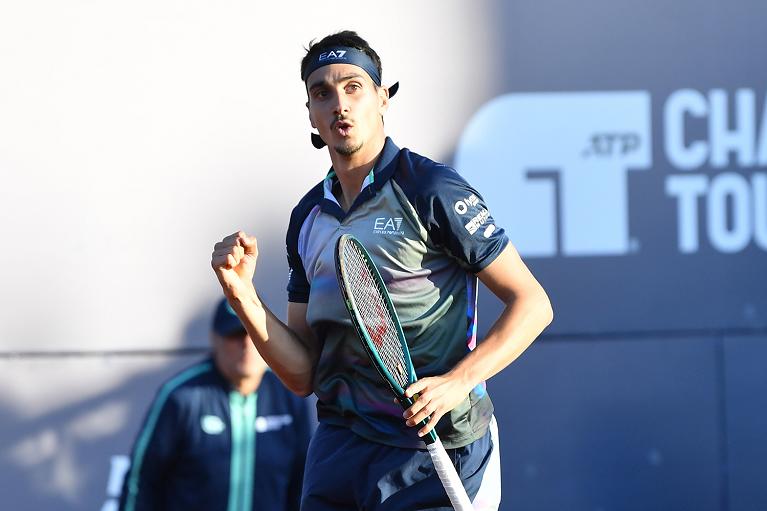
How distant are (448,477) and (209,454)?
1.61m

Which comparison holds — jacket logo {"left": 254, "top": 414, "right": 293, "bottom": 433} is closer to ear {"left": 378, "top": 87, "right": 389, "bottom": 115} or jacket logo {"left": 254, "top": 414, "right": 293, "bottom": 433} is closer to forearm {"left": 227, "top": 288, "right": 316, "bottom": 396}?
forearm {"left": 227, "top": 288, "right": 316, "bottom": 396}

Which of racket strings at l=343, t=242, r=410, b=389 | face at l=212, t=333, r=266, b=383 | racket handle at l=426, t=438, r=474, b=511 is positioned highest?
racket strings at l=343, t=242, r=410, b=389

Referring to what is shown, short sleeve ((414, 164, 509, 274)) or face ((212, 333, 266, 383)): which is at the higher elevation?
short sleeve ((414, 164, 509, 274))

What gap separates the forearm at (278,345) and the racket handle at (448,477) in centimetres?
46

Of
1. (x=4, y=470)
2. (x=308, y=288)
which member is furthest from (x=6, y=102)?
(x=308, y=288)

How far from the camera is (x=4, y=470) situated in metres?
5.16

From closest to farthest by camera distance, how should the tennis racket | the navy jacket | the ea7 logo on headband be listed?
the tennis racket, the ea7 logo on headband, the navy jacket

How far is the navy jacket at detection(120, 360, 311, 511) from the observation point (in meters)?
4.08

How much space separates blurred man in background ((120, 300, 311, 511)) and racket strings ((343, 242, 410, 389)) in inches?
56.8

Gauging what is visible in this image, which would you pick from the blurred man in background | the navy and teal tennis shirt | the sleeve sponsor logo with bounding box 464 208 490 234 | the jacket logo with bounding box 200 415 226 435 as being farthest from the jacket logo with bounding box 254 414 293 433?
the sleeve sponsor logo with bounding box 464 208 490 234

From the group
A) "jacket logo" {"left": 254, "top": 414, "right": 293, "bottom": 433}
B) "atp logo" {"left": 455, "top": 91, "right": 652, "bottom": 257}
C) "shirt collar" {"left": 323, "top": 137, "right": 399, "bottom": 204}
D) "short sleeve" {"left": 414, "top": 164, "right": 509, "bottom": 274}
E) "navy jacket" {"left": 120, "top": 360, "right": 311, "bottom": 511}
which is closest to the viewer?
"short sleeve" {"left": 414, "top": 164, "right": 509, "bottom": 274}

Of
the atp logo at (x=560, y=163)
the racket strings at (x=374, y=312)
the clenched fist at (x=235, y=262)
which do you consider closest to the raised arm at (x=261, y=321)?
the clenched fist at (x=235, y=262)

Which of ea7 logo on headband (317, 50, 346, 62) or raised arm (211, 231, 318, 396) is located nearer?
raised arm (211, 231, 318, 396)

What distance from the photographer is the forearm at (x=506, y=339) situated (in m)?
2.72
